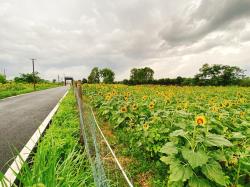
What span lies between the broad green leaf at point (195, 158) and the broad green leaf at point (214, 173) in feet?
0.52

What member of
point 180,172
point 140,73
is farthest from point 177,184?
point 140,73

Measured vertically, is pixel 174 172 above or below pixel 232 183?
above

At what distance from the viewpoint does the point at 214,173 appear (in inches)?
106

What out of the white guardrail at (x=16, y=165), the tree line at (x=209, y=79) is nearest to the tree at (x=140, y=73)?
the tree line at (x=209, y=79)

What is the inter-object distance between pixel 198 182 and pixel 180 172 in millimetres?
213

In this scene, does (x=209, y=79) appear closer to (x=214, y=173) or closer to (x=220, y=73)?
(x=220, y=73)

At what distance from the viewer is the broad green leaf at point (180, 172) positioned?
2680 mm

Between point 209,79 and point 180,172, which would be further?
point 209,79

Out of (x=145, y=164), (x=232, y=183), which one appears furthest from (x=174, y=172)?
(x=145, y=164)

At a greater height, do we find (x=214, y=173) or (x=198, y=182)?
(x=214, y=173)

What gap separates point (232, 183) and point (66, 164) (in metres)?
2.03

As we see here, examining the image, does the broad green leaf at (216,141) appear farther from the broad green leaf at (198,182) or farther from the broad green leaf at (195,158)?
the broad green leaf at (198,182)

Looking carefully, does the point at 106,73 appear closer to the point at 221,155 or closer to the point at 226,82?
the point at 226,82

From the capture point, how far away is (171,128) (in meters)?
4.43
